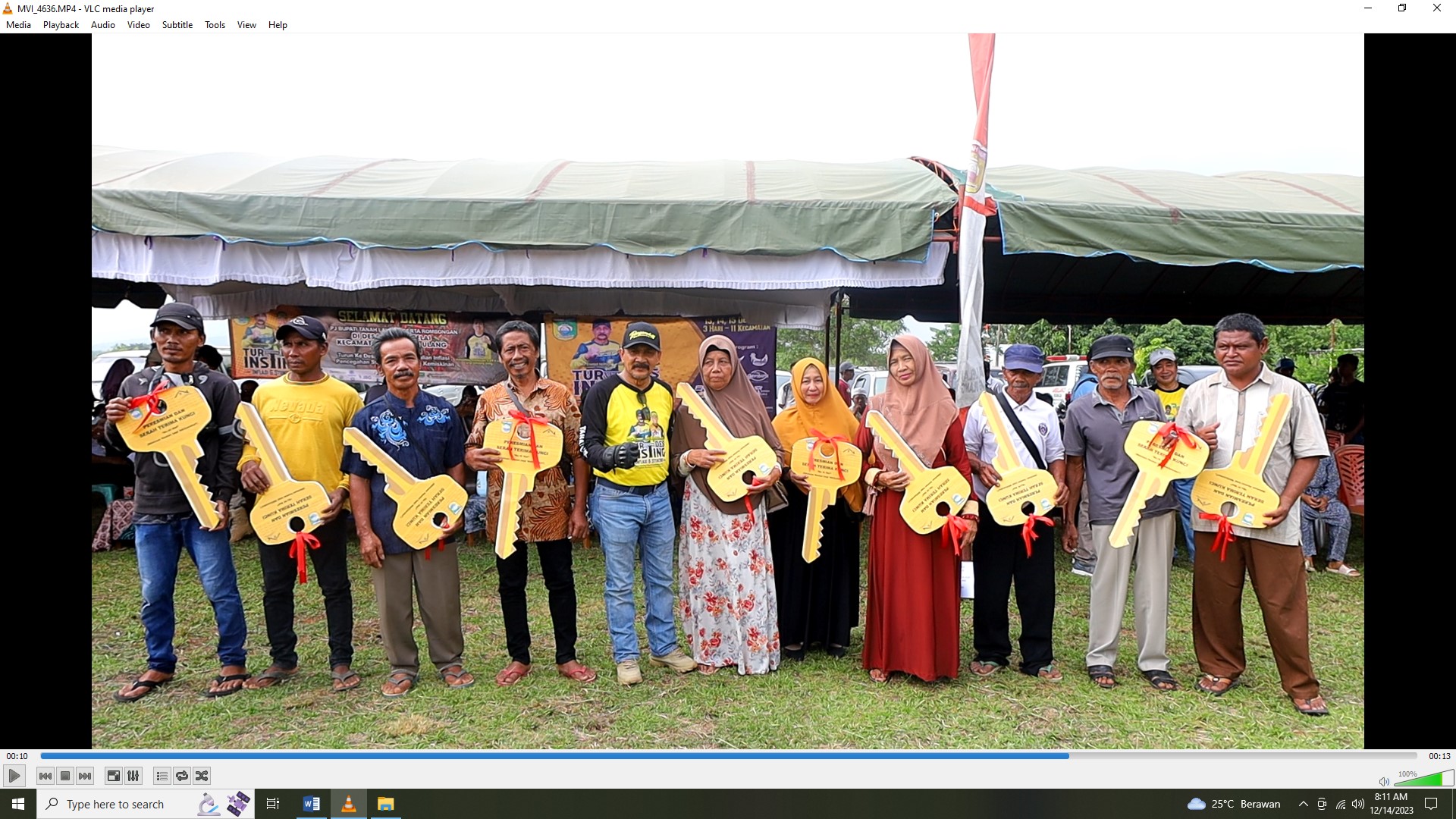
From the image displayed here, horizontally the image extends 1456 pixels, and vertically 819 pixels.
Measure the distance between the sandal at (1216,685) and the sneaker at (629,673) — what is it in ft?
8.25

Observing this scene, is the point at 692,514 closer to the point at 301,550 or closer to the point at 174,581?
the point at 301,550

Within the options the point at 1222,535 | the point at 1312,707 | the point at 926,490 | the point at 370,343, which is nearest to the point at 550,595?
the point at 926,490

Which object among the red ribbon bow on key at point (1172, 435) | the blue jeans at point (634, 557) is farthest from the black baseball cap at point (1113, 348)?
the blue jeans at point (634, 557)

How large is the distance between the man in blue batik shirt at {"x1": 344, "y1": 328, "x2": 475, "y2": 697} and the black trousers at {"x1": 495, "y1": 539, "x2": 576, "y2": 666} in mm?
219

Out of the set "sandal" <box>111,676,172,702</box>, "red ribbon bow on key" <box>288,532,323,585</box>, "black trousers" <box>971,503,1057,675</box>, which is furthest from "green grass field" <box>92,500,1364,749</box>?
Result: "red ribbon bow on key" <box>288,532,323,585</box>

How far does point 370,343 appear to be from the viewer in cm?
629

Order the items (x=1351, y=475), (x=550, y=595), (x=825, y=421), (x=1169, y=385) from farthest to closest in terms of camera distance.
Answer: (x=1351, y=475) < (x=1169, y=385) < (x=825, y=421) < (x=550, y=595)

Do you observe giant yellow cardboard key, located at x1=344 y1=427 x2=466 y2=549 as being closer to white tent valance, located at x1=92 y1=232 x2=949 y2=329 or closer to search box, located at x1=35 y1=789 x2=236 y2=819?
search box, located at x1=35 y1=789 x2=236 y2=819

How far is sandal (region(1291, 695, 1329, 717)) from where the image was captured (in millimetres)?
3223

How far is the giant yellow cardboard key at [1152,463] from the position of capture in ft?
10.4

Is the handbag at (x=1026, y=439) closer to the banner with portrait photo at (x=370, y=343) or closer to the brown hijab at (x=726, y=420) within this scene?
the brown hijab at (x=726, y=420)

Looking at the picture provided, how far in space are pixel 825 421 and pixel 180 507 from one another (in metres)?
2.82

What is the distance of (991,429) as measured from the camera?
3.51 m
